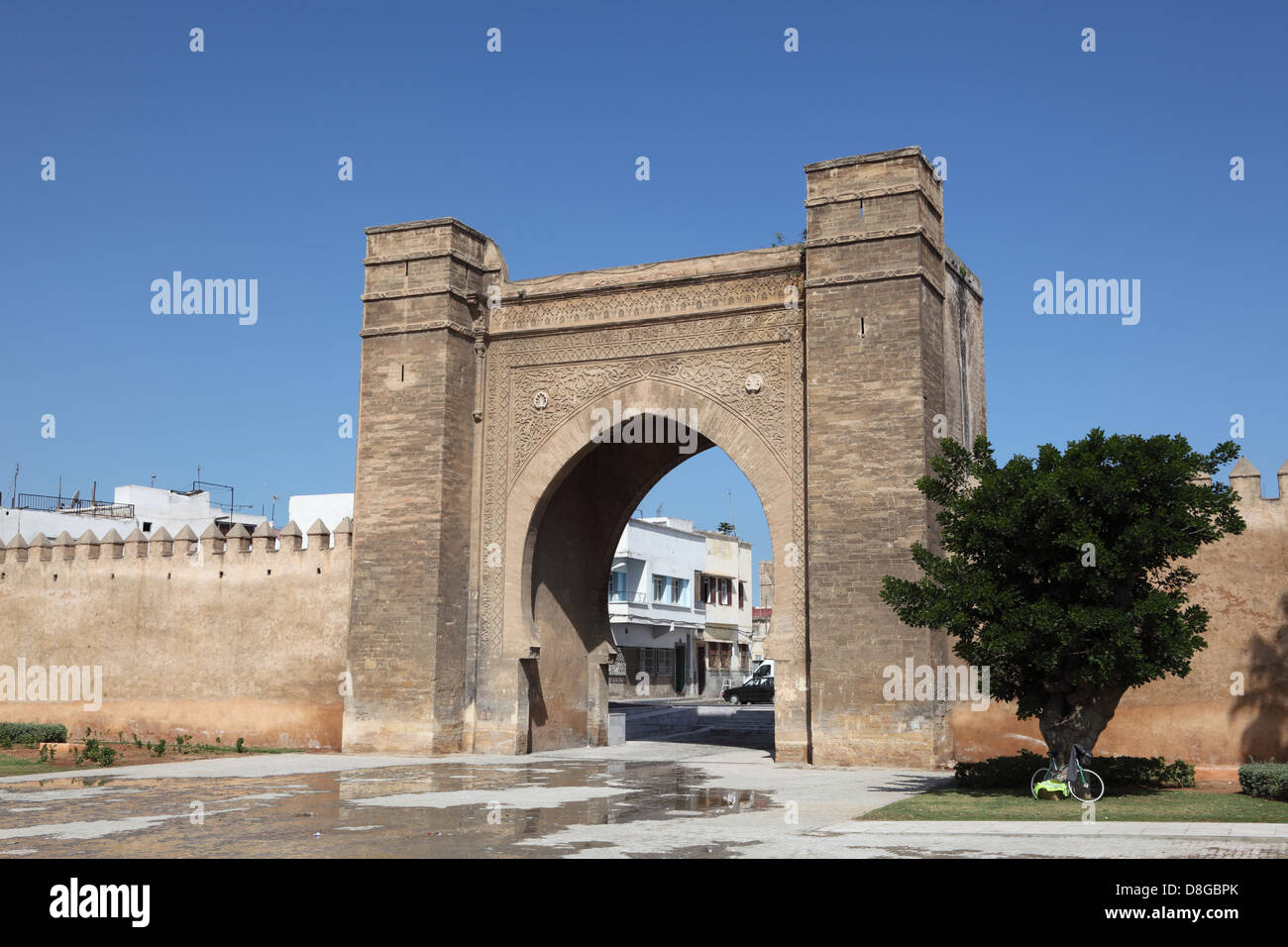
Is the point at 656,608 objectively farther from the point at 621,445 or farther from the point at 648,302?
the point at 648,302

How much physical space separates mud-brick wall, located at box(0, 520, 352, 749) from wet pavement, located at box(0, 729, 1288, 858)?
2464 mm

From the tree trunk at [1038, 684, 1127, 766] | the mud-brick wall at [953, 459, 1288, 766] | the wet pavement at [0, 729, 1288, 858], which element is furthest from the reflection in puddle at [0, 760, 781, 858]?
the mud-brick wall at [953, 459, 1288, 766]

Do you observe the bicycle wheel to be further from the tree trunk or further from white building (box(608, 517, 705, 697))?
white building (box(608, 517, 705, 697))

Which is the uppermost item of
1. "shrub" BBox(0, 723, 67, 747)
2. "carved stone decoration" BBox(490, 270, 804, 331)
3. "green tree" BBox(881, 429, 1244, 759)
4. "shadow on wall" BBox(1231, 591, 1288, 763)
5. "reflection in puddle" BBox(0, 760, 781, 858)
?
"carved stone decoration" BBox(490, 270, 804, 331)

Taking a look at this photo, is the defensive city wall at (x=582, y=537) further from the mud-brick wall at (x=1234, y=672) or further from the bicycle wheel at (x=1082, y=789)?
the bicycle wheel at (x=1082, y=789)

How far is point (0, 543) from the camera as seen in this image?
20.2 m

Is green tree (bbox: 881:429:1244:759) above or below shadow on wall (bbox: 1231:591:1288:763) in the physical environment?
above

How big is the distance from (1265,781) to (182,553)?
14.7 metres

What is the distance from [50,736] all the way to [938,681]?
39.5 feet

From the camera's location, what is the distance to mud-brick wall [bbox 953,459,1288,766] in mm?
11906

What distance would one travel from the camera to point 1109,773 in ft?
34.2

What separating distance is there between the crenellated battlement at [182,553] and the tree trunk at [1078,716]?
9.92 m
